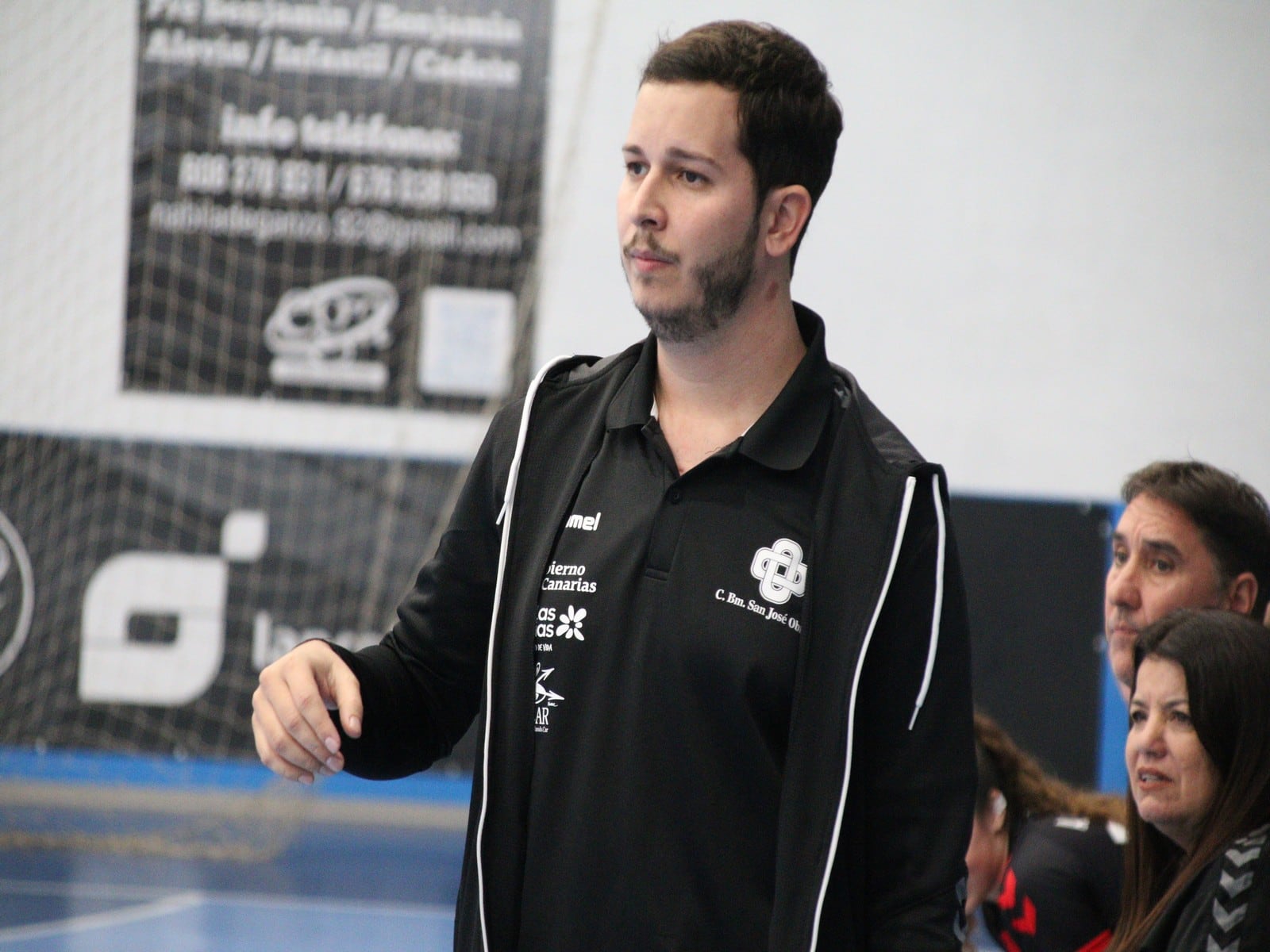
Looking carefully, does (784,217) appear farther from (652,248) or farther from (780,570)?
(780,570)

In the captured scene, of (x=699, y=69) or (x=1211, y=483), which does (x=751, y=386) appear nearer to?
(x=699, y=69)

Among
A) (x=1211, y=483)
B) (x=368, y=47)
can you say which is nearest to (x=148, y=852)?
(x=368, y=47)

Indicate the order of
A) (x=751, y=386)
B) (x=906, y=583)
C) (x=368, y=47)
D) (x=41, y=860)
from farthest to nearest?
1. (x=368, y=47)
2. (x=41, y=860)
3. (x=751, y=386)
4. (x=906, y=583)

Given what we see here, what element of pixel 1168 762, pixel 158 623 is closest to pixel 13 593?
pixel 158 623

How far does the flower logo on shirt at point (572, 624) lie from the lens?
1.51 m

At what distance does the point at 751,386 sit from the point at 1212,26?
641 cm

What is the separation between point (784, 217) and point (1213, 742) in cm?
111

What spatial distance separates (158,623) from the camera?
21.5 ft

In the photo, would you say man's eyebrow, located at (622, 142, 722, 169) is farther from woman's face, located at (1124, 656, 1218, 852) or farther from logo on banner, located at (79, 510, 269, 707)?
logo on banner, located at (79, 510, 269, 707)

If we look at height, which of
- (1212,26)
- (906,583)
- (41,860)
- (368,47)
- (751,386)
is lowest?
(41,860)

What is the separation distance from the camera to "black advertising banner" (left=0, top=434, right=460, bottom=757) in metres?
6.51

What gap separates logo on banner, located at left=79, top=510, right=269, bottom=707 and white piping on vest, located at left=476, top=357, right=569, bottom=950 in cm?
526

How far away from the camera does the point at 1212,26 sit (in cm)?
701

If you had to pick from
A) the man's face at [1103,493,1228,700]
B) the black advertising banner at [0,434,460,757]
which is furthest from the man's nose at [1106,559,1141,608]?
the black advertising banner at [0,434,460,757]
